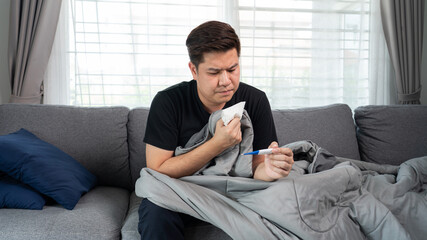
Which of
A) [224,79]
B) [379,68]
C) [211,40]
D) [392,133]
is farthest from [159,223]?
[379,68]

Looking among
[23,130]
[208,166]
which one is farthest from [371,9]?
[23,130]

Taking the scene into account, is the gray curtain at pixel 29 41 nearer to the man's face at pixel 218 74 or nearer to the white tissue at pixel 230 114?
the man's face at pixel 218 74

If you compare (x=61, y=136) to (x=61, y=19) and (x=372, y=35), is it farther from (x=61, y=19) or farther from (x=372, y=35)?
(x=372, y=35)

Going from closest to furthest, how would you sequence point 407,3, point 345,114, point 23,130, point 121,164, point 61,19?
point 23,130, point 121,164, point 345,114, point 61,19, point 407,3

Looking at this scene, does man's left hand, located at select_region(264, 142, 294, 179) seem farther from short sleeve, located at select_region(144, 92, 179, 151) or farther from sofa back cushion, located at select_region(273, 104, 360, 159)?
sofa back cushion, located at select_region(273, 104, 360, 159)

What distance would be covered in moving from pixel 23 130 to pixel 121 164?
531mm

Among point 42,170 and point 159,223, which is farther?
point 42,170

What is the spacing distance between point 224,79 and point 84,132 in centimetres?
101

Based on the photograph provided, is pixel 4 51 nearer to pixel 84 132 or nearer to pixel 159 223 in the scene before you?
pixel 84 132

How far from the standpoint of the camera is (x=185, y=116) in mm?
1543

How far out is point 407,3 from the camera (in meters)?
2.87

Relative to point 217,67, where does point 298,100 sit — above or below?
below

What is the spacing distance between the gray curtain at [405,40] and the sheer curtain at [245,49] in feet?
0.28

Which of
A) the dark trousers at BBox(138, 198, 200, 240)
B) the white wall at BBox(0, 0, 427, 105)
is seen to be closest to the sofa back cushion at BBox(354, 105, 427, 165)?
the dark trousers at BBox(138, 198, 200, 240)
